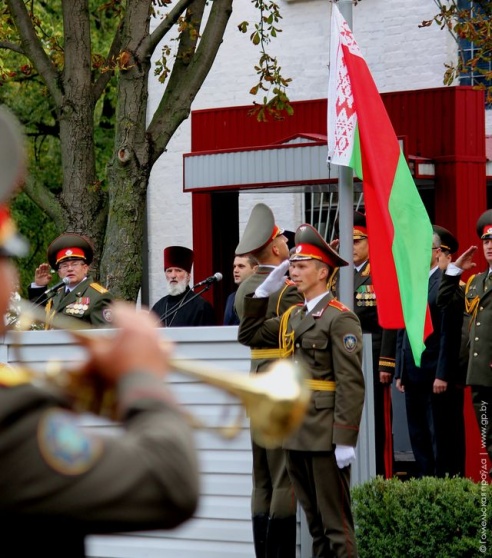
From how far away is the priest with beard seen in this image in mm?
11430

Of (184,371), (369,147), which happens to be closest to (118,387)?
(184,371)

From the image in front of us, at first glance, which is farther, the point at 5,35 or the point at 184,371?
the point at 5,35

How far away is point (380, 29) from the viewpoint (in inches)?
628

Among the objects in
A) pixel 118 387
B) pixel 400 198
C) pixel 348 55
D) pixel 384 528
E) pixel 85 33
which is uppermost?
pixel 85 33

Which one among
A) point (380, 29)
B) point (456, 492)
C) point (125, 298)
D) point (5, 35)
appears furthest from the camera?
point (380, 29)

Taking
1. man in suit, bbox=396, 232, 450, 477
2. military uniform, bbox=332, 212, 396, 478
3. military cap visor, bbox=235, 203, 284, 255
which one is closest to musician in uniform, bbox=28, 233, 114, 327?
military uniform, bbox=332, 212, 396, 478

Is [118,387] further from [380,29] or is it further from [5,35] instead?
[380,29]

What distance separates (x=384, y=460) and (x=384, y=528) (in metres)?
2.23

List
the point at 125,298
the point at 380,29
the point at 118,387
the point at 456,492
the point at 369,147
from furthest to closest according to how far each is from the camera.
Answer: the point at 380,29 → the point at 125,298 → the point at 369,147 → the point at 456,492 → the point at 118,387

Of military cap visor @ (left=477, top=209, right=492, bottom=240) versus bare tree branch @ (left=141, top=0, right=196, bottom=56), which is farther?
bare tree branch @ (left=141, top=0, right=196, bottom=56)

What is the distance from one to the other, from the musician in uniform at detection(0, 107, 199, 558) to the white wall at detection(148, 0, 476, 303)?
44.7 feet

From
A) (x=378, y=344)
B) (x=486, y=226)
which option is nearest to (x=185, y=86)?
(x=378, y=344)

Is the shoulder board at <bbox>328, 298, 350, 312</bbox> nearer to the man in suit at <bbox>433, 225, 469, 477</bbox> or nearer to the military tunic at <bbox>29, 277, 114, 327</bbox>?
the man in suit at <bbox>433, 225, 469, 477</bbox>

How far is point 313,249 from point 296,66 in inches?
367
